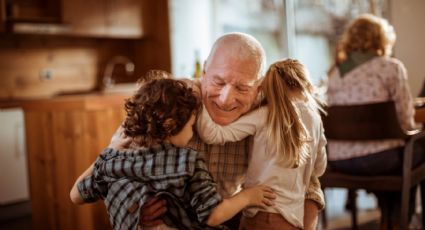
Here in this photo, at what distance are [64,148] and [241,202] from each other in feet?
6.77

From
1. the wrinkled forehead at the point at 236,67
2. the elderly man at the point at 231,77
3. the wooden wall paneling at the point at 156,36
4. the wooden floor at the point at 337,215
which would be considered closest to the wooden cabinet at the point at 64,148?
the wooden floor at the point at 337,215

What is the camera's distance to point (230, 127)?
1529 millimetres

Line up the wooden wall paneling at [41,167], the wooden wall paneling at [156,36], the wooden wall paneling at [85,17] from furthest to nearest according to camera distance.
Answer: the wooden wall paneling at [156,36], the wooden wall paneling at [85,17], the wooden wall paneling at [41,167]

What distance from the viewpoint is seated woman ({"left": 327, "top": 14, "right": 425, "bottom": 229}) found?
2.69 metres

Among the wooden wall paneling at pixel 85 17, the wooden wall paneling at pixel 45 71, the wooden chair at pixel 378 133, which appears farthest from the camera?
the wooden wall paneling at pixel 85 17

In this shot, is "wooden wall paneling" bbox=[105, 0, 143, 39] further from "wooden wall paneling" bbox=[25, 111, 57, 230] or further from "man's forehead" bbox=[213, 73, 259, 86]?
"man's forehead" bbox=[213, 73, 259, 86]

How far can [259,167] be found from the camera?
156cm

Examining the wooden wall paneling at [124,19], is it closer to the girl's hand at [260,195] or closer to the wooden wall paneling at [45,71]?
the wooden wall paneling at [45,71]

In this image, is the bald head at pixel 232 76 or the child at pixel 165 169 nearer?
the child at pixel 165 169

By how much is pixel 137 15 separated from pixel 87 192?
4.73 metres

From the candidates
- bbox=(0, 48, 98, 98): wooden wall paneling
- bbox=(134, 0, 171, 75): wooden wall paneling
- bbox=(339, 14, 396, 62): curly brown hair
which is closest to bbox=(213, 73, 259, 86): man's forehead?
bbox=(339, 14, 396, 62): curly brown hair

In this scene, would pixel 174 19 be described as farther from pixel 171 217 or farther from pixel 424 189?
pixel 171 217

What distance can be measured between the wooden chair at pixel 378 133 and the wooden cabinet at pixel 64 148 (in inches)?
51.1

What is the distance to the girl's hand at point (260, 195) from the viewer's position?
146cm
